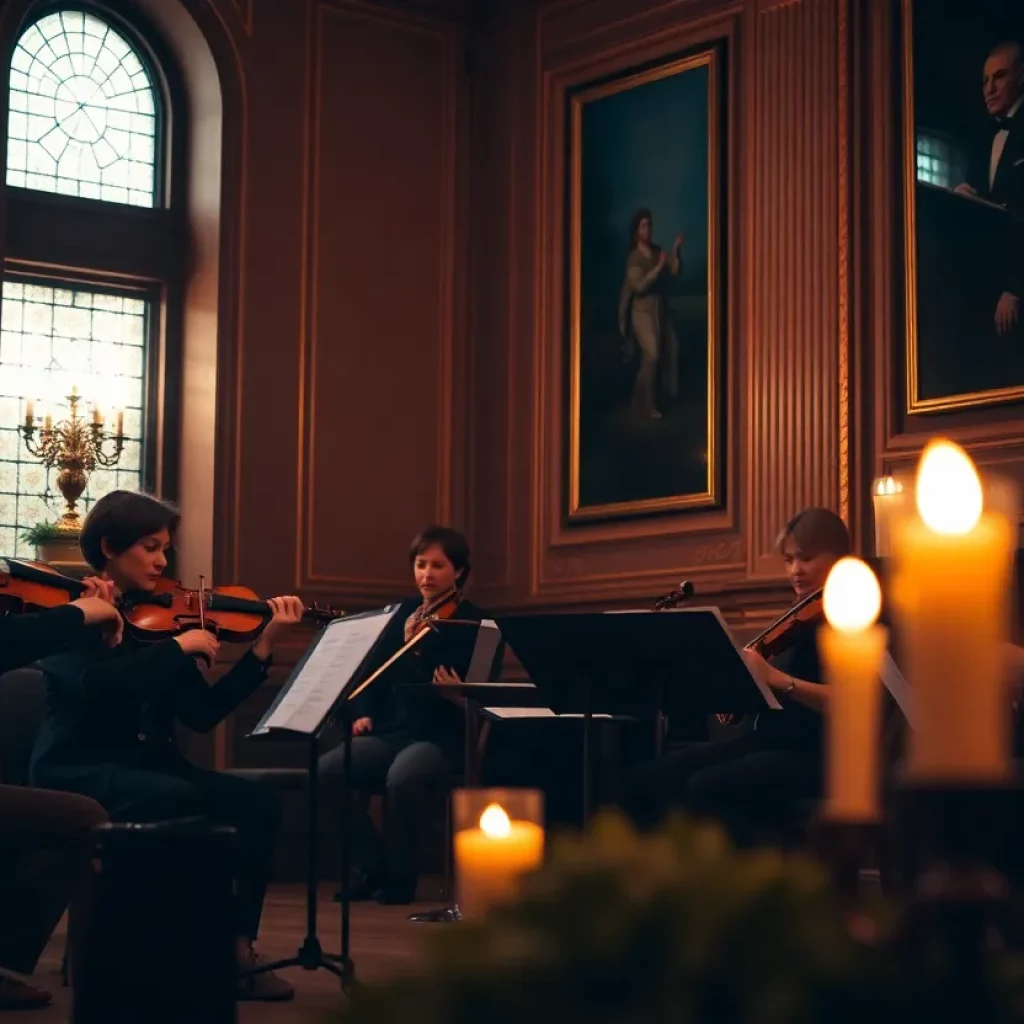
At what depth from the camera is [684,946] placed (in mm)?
677

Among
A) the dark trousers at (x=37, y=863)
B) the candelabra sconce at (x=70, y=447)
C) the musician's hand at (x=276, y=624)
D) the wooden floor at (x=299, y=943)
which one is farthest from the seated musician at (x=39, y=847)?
the candelabra sconce at (x=70, y=447)

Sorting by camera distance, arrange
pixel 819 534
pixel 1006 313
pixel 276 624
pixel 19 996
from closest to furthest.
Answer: pixel 19 996
pixel 276 624
pixel 819 534
pixel 1006 313

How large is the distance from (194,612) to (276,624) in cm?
30

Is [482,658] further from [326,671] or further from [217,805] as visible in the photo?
[326,671]

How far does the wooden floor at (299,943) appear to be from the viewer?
350 cm

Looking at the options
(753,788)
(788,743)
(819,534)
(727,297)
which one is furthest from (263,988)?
(727,297)

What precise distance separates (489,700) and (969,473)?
4.36 meters

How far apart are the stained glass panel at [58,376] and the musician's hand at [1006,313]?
355 centimetres

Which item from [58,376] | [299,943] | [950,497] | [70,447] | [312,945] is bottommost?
[299,943]

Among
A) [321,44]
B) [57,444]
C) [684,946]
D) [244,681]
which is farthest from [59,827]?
[321,44]

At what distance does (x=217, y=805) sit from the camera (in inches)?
156

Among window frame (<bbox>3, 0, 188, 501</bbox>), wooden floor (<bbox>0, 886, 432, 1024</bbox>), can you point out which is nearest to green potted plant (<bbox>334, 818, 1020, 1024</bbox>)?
wooden floor (<bbox>0, 886, 432, 1024</bbox>)

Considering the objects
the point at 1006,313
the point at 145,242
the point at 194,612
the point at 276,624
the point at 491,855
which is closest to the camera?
the point at 491,855

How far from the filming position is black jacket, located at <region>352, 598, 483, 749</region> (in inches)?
232
